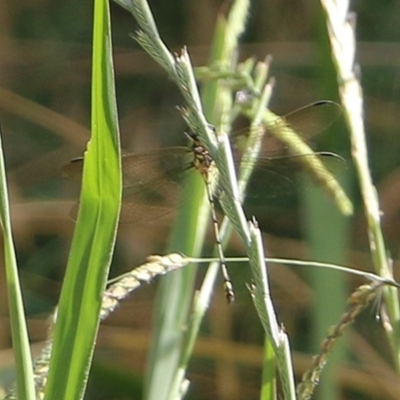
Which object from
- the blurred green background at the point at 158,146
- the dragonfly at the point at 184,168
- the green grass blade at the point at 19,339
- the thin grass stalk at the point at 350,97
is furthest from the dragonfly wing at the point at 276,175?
the green grass blade at the point at 19,339

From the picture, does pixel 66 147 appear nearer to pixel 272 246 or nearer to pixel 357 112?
pixel 272 246

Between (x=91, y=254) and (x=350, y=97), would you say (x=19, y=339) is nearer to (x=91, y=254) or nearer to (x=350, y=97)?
(x=91, y=254)

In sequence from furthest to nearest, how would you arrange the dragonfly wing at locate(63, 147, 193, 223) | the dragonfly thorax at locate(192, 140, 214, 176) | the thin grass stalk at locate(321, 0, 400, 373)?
the dragonfly wing at locate(63, 147, 193, 223)
the dragonfly thorax at locate(192, 140, 214, 176)
the thin grass stalk at locate(321, 0, 400, 373)

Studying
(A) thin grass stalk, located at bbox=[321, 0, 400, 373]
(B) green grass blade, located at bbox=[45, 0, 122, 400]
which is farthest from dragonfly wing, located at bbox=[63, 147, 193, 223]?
(B) green grass blade, located at bbox=[45, 0, 122, 400]

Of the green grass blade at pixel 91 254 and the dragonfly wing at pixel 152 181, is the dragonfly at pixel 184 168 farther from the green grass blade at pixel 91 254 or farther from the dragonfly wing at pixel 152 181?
the green grass blade at pixel 91 254

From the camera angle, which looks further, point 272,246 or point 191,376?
point 272,246

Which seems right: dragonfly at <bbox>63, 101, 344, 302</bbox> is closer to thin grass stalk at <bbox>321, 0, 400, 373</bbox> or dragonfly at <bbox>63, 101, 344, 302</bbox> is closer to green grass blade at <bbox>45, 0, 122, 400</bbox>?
thin grass stalk at <bbox>321, 0, 400, 373</bbox>

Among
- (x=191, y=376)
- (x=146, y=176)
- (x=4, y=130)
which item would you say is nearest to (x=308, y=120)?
(x=146, y=176)
